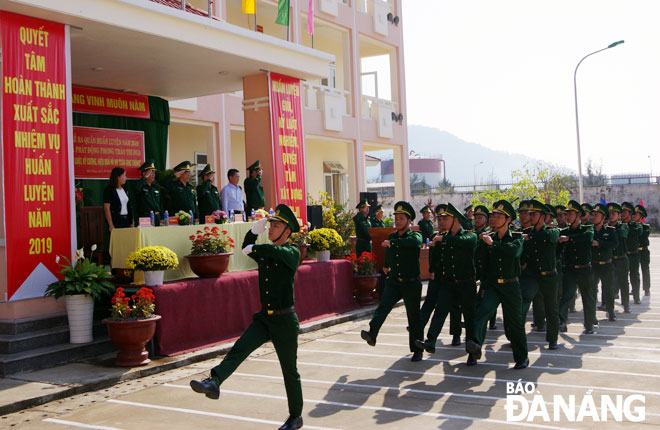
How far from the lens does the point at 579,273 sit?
33.5ft

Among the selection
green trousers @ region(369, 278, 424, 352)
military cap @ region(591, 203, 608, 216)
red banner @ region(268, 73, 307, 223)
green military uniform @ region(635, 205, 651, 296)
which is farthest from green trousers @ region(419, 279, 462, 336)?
green military uniform @ region(635, 205, 651, 296)

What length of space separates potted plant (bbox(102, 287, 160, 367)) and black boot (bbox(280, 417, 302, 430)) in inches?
123

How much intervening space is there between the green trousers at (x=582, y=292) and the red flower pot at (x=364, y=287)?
12.4 feet

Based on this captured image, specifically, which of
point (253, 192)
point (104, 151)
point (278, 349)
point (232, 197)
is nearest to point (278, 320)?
point (278, 349)

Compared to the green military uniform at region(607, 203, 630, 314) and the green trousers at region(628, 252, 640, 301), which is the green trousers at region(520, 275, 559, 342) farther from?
the green trousers at region(628, 252, 640, 301)

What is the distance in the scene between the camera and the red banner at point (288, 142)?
13.5 metres

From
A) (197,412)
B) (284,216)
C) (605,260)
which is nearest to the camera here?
(284,216)

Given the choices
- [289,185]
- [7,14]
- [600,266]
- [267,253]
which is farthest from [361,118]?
[267,253]

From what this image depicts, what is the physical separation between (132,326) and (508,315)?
449 centimetres

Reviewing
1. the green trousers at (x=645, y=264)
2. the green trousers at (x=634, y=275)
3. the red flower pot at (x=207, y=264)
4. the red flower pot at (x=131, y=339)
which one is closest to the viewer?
the red flower pot at (x=131, y=339)

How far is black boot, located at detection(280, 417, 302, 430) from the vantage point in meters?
5.56

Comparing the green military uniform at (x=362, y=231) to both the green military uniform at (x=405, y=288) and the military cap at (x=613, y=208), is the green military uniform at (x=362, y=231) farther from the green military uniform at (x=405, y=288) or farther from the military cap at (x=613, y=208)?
the green military uniform at (x=405, y=288)

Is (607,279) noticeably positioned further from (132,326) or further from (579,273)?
(132,326)

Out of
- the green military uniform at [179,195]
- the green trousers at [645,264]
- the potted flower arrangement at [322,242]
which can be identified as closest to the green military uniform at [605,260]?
the green trousers at [645,264]
